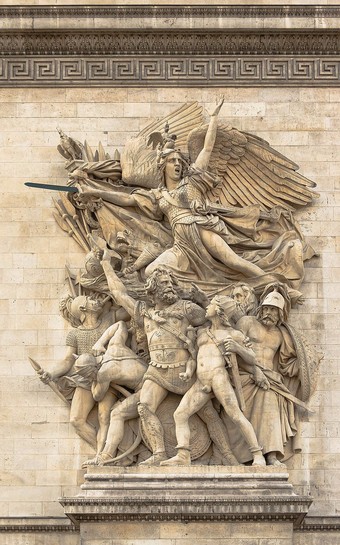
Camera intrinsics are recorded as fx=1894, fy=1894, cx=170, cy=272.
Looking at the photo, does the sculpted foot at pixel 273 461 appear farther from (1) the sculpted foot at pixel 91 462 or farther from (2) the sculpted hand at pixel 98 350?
(2) the sculpted hand at pixel 98 350

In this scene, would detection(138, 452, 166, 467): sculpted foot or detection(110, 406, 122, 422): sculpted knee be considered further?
detection(110, 406, 122, 422): sculpted knee

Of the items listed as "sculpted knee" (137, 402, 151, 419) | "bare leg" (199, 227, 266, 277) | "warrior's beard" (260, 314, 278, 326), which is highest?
Answer: "bare leg" (199, 227, 266, 277)

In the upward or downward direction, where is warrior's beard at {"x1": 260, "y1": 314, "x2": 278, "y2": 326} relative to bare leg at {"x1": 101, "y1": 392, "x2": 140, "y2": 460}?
upward

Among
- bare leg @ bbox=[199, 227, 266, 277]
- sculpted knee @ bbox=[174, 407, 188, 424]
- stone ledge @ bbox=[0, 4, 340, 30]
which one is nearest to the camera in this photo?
sculpted knee @ bbox=[174, 407, 188, 424]

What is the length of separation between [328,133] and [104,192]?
2.82 m

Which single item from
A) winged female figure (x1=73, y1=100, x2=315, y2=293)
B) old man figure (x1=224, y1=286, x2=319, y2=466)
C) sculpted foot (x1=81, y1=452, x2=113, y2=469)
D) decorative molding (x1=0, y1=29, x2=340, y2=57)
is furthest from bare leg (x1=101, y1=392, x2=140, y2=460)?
decorative molding (x1=0, y1=29, x2=340, y2=57)

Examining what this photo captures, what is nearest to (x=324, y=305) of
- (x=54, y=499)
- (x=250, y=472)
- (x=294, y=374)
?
(x=294, y=374)

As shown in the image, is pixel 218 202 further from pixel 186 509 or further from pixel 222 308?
pixel 186 509

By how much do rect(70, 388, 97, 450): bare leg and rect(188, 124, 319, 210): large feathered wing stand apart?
112 inches

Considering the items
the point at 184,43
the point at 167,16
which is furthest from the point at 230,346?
the point at 167,16

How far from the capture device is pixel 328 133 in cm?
2288

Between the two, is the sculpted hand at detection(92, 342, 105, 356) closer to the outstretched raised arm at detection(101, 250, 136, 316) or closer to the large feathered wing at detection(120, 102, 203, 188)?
the outstretched raised arm at detection(101, 250, 136, 316)

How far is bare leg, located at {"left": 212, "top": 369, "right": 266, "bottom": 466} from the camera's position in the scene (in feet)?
69.7

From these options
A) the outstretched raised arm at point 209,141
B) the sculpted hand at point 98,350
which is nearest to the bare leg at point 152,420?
the sculpted hand at point 98,350
